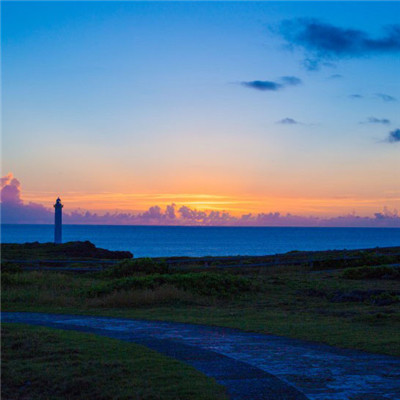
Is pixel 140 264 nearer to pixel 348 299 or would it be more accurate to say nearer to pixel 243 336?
pixel 348 299

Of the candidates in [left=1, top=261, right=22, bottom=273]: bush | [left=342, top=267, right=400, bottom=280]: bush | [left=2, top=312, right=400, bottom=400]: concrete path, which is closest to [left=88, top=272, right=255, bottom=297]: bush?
[left=2, top=312, right=400, bottom=400]: concrete path

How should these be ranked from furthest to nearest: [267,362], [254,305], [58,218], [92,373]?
[58,218]
[254,305]
[267,362]
[92,373]

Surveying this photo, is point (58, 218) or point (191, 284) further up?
point (58, 218)

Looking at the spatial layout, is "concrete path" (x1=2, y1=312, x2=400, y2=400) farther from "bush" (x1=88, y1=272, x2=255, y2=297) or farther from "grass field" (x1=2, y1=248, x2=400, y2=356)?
"bush" (x1=88, y1=272, x2=255, y2=297)

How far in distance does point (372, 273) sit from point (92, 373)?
2064cm

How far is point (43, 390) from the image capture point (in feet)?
25.9

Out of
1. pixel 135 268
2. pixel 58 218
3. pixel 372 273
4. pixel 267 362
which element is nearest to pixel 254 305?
pixel 267 362

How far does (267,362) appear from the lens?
32.1 feet

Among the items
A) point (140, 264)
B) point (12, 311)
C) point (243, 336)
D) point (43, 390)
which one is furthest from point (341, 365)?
point (140, 264)

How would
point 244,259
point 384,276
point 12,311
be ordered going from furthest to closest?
point 244,259, point 384,276, point 12,311

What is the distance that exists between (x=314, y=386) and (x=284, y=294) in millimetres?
13121

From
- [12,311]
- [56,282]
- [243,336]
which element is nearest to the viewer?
[243,336]

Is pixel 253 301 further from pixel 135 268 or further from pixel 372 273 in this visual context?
pixel 135 268

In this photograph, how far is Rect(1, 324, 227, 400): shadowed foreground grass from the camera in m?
7.69
